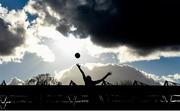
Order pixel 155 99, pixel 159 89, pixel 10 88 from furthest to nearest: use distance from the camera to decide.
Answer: pixel 155 99, pixel 159 89, pixel 10 88

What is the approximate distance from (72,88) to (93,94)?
772 mm

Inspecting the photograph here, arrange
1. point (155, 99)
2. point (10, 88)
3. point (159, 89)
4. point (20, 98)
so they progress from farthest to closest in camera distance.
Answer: point (155, 99), point (20, 98), point (159, 89), point (10, 88)

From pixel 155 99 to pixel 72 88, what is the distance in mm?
6043

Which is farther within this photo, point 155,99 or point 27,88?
point 155,99

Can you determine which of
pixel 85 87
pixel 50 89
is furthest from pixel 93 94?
pixel 50 89

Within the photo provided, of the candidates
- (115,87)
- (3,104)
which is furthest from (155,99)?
(3,104)

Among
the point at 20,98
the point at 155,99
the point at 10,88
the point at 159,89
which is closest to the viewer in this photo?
the point at 10,88

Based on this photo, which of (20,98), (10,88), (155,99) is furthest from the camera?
(155,99)

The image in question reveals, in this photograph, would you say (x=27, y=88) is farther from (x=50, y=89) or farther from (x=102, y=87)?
(x=102, y=87)

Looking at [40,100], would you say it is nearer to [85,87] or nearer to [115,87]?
[85,87]

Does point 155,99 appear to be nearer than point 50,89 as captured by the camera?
No

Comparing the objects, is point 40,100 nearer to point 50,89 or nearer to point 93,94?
point 50,89

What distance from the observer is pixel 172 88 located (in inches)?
572

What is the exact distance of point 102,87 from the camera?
44.9 feet
